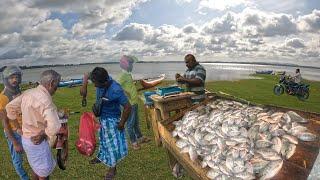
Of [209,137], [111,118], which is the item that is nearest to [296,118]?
[209,137]

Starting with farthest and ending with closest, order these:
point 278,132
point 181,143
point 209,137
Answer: point 181,143 < point 209,137 < point 278,132

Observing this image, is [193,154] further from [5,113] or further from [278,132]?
[5,113]

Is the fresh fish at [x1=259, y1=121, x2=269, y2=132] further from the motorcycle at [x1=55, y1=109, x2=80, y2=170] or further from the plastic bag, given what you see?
the motorcycle at [x1=55, y1=109, x2=80, y2=170]

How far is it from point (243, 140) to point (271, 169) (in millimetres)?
1093

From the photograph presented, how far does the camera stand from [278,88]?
98.8ft

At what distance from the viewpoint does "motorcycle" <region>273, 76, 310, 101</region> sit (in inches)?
1100

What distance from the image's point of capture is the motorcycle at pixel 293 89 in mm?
27938

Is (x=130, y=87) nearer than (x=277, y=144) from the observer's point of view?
No

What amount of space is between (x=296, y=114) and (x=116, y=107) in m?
3.75

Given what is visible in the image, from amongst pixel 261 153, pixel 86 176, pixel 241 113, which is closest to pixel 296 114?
pixel 241 113

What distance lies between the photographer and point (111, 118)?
7.96 metres

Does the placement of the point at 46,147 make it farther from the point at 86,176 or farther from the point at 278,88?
the point at 278,88

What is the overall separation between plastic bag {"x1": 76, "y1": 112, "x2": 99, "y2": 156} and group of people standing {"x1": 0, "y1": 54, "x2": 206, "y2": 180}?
8.2 inches

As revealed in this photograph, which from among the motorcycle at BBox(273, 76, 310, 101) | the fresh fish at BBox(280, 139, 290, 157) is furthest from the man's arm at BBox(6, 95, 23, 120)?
the motorcycle at BBox(273, 76, 310, 101)
